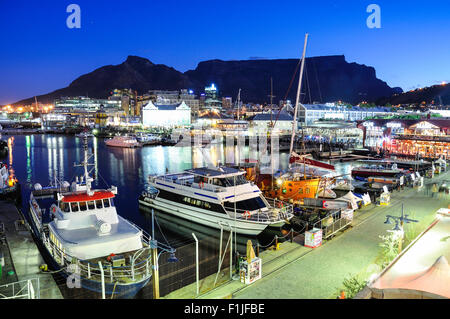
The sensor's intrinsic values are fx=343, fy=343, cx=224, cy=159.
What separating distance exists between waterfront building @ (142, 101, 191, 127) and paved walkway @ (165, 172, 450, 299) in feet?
364

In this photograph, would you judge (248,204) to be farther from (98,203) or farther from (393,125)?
(393,125)

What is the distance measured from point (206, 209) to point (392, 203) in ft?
33.9

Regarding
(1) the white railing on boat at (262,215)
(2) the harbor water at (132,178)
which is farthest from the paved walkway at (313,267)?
(1) the white railing on boat at (262,215)

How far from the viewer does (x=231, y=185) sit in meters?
18.6

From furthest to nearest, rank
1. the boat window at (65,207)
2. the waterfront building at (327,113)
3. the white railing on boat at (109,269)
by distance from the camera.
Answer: the waterfront building at (327,113) → the boat window at (65,207) → the white railing on boat at (109,269)

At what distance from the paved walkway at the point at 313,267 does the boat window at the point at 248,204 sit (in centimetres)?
501

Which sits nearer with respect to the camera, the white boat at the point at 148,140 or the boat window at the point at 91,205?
the boat window at the point at 91,205

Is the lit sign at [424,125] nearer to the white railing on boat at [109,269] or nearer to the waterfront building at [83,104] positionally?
the white railing on boat at [109,269]

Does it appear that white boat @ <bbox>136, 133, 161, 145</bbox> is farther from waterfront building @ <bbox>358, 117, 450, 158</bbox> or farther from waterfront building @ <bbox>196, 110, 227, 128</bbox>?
waterfront building @ <bbox>358, 117, 450, 158</bbox>

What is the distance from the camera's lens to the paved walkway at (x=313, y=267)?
8.77 meters

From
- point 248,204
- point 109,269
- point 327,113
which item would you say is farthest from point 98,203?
point 327,113

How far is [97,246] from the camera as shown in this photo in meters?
12.0

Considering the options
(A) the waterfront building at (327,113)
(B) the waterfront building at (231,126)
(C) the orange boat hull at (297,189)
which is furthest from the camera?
(B) the waterfront building at (231,126)
